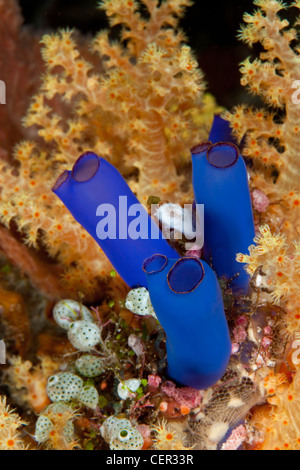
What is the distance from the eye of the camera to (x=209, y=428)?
212cm

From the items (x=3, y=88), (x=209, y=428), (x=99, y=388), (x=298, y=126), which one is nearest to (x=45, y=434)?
(x=99, y=388)

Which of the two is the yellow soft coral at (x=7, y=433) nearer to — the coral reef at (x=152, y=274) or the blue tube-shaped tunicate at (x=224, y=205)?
the coral reef at (x=152, y=274)

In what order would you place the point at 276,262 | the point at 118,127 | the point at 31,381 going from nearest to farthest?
the point at 276,262 → the point at 31,381 → the point at 118,127

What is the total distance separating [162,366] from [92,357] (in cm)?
41

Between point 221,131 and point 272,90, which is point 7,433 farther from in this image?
point 272,90

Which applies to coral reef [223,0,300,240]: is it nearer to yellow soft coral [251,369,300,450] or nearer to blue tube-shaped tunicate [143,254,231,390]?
yellow soft coral [251,369,300,450]

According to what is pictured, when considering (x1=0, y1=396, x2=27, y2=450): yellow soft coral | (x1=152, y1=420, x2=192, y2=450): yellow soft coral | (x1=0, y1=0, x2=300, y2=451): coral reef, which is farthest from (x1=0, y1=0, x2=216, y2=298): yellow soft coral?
(x1=152, y1=420, x2=192, y2=450): yellow soft coral

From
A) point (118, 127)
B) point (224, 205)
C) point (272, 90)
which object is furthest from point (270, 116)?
point (118, 127)

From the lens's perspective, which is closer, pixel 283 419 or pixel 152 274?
pixel 152 274

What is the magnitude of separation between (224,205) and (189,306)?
604 mm

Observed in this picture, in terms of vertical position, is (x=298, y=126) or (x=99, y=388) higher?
(x=298, y=126)

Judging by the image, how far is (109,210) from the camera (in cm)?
192

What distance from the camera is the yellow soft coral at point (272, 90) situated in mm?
2334
